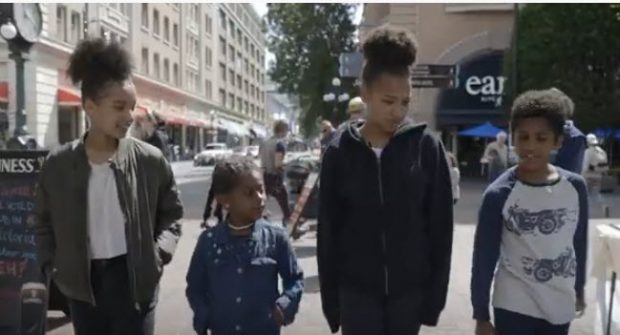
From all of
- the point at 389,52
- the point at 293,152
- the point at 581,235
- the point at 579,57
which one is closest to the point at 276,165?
the point at 581,235

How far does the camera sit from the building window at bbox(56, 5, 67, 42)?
33875 millimetres

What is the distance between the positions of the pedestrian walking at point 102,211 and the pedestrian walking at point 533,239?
135cm

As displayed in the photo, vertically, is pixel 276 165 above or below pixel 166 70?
below

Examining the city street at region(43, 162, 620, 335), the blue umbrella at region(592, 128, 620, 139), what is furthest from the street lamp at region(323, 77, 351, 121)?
the city street at region(43, 162, 620, 335)

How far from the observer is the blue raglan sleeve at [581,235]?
2.98m

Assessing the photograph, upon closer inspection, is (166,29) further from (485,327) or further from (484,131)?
(485,327)

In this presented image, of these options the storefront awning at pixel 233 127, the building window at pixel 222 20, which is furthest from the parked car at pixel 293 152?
the building window at pixel 222 20

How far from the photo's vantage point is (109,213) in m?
2.95

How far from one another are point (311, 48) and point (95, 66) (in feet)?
127

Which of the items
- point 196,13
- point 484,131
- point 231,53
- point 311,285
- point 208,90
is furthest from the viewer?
point 231,53

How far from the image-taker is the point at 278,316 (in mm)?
2961

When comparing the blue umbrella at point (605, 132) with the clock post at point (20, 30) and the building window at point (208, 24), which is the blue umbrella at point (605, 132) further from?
the building window at point (208, 24)

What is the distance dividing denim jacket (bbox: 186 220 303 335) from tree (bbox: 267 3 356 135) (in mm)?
36577


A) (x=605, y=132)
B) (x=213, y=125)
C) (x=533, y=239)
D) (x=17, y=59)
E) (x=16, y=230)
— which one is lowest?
(x=16, y=230)
